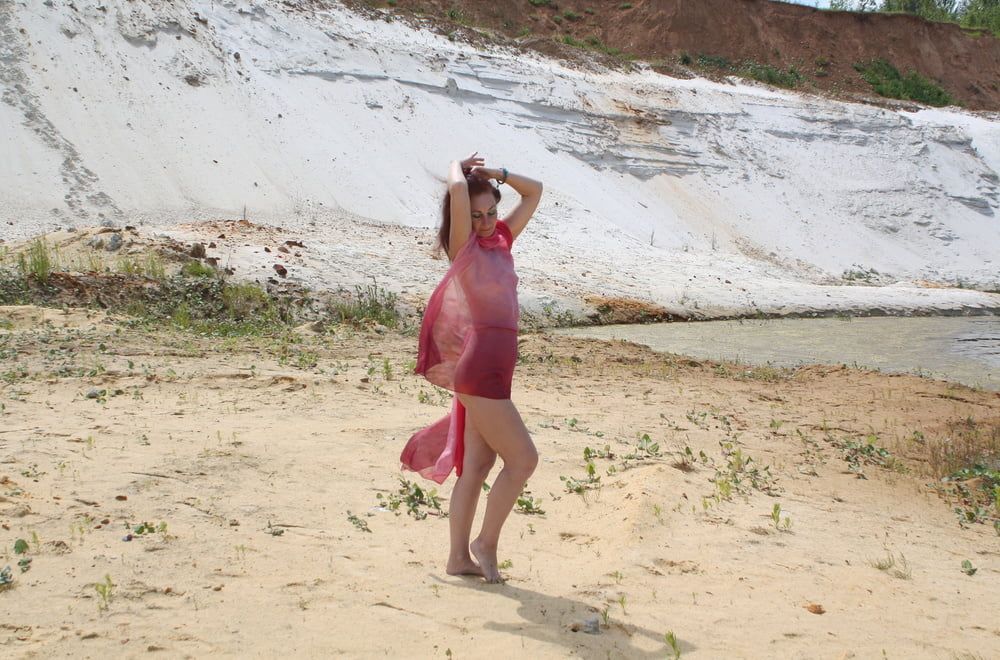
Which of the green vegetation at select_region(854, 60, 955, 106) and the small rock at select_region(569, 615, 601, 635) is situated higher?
the green vegetation at select_region(854, 60, 955, 106)

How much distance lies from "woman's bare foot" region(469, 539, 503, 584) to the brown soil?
27003 mm

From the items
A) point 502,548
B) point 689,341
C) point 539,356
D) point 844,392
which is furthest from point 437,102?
point 502,548

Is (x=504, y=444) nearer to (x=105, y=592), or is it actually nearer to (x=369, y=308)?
(x=105, y=592)

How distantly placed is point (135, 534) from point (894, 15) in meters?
39.6

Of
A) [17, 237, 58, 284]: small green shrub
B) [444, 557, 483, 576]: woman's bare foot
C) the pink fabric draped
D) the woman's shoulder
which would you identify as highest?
the woman's shoulder

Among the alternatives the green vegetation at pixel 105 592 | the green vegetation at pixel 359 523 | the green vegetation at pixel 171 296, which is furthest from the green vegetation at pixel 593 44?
the green vegetation at pixel 105 592

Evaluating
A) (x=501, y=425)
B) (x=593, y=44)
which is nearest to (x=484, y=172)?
(x=501, y=425)

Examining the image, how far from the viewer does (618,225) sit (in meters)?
21.3

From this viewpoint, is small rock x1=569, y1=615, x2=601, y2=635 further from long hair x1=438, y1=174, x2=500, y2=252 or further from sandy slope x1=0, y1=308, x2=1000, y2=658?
long hair x1=438, y1=174, x2=500, y2=252

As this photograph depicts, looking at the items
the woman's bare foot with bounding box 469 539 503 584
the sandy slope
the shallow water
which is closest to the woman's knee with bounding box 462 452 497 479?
the woman's bare foot with bounding box 469 539 503 584

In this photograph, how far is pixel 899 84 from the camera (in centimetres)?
3622

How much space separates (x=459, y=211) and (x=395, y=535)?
1.59 metres

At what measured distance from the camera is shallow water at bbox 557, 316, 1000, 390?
12.0 m

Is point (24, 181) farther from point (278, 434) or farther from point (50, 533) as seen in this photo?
point (50, 533)
